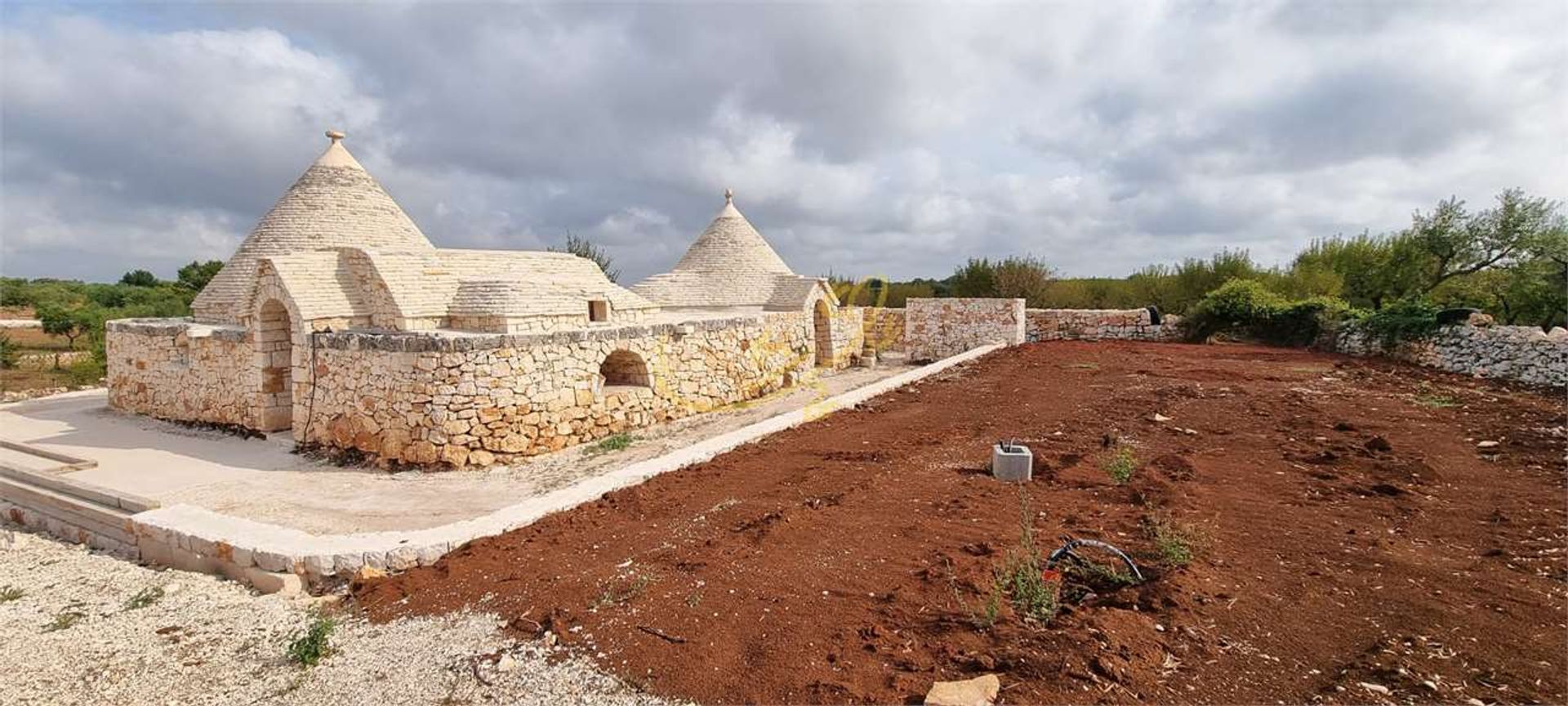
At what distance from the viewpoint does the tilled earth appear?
3.04 metres

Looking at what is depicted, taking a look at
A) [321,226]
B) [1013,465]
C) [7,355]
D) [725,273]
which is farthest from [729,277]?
[7,355]

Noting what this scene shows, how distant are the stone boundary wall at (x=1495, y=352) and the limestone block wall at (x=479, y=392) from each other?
42.5ft

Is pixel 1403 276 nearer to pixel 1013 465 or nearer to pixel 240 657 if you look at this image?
pixel 1013 465

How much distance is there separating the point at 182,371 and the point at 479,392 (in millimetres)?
6609

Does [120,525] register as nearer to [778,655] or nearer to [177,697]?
[177,697]

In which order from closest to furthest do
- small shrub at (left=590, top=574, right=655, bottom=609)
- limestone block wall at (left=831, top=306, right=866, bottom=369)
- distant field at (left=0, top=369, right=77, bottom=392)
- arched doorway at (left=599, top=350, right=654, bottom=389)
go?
small shrub at (left=590, top=574, right=655, bottom=609), arched doorway at (left=599, top=350, right=654, bottom=389), distant field at (left=0, top=369, right=77, bottom=392), limestone block wall at (left=831, top=306, right=866, bottom=369)

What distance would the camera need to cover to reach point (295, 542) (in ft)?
17.1

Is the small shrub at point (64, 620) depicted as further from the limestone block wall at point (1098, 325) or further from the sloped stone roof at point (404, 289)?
the limestone block wall at point (1098, 325)

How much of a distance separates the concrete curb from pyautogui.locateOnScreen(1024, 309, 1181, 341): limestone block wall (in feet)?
53.0

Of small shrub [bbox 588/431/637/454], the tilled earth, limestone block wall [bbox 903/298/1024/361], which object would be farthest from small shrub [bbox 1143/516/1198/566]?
limestone block wall [bbox 903/298/1024/361]

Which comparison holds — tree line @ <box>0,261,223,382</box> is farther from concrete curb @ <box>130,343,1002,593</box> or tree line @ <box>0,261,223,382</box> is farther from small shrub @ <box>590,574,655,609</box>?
small shrub @ <box>590,574,655,609</box>

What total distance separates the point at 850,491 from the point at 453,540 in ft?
10.2

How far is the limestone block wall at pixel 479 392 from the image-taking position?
27.7 ft

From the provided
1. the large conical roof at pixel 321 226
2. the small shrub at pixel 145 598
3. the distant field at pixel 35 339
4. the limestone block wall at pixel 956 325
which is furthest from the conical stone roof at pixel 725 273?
the distant field at pixel 35 339
